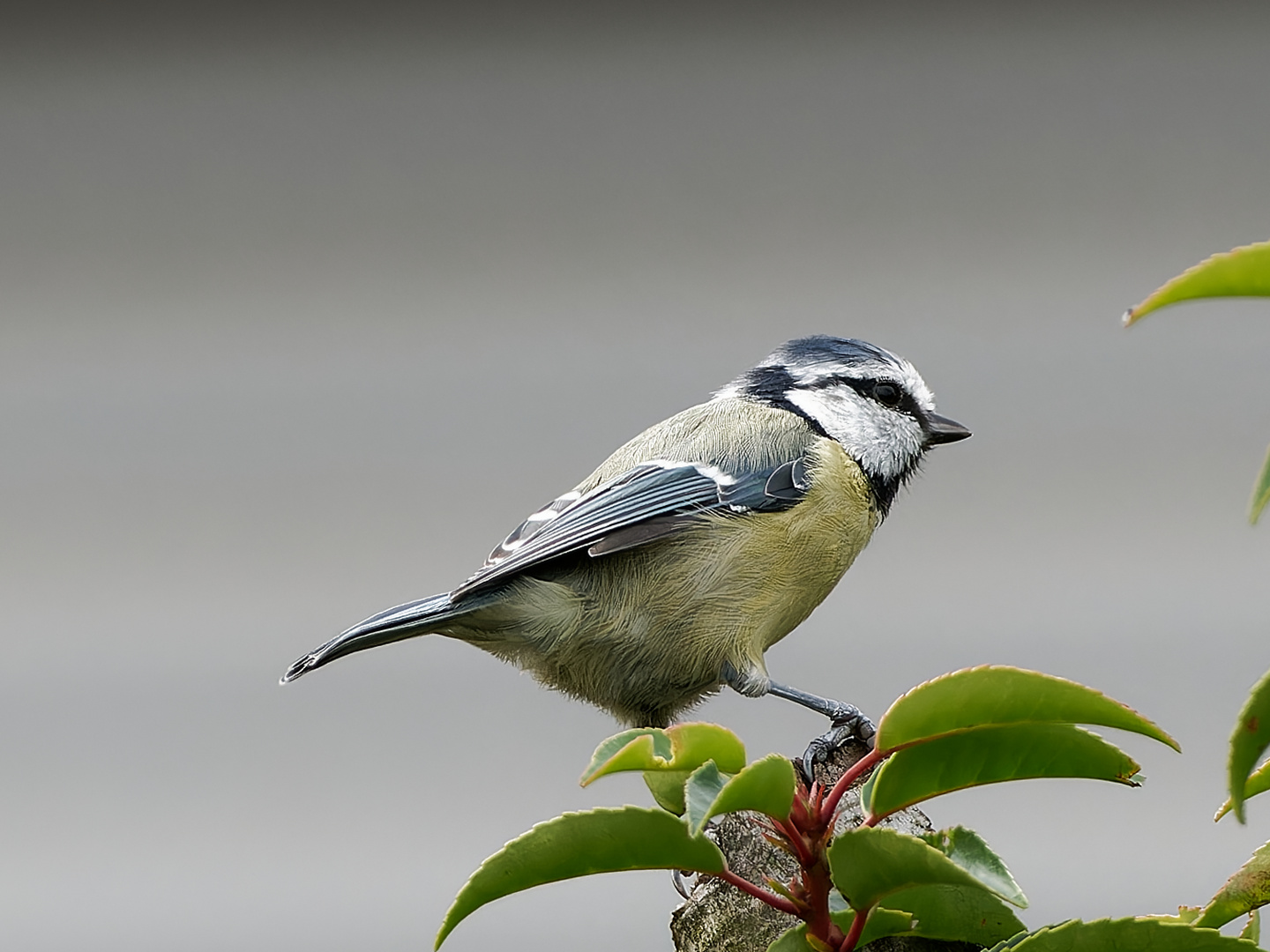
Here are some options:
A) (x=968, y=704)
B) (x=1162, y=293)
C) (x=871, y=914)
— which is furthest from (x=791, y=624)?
(x=1162, y=293)

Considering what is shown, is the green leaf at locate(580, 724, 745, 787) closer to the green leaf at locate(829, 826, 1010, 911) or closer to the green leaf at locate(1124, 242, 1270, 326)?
the green leaf at locate(829, 826, 1010, 911)

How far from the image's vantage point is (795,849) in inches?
29.1

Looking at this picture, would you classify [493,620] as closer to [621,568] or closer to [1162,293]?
[621,568]

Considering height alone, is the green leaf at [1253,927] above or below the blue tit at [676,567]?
below

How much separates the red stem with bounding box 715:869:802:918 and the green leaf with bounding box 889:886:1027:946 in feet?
0.29

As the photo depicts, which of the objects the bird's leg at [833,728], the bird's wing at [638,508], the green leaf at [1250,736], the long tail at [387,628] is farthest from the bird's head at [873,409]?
the green leaf at [1250,736]

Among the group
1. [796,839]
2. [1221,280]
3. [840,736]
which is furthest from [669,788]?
[1221,280]

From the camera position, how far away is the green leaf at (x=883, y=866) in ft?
2.10

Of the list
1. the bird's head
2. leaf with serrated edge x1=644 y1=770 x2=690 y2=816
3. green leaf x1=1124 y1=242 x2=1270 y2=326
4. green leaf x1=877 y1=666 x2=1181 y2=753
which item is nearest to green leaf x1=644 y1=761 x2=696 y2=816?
leaf with serrated edge x1=644 y1=770 x2=690 y2=816

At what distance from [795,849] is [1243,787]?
0.26m

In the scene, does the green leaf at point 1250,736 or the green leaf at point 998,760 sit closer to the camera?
the green leaf at point 1250,736

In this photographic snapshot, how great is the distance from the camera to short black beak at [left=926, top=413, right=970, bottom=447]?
5.21 ft

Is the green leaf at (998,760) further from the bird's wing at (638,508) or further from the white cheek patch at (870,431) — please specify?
the white cheek patch at (870,431)

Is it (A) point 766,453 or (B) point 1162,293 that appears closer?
(B) point 1162,293
